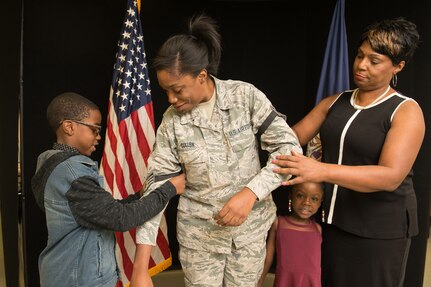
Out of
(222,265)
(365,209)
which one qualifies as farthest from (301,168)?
(222,265)

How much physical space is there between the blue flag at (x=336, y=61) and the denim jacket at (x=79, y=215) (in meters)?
1.49

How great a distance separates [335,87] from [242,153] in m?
1.25

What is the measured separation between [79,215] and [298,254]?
1167 mm

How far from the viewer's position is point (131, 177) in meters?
2.63

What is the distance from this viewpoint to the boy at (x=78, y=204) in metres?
1.61

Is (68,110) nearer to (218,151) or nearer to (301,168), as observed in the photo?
(218,151)

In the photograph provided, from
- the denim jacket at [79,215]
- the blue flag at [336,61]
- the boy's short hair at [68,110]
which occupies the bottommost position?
the denim jacket at [79,215]

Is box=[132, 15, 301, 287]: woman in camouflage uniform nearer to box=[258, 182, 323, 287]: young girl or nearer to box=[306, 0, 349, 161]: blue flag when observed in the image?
box=[258, 182, 323, 287]: young girl

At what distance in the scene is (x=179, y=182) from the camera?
5.79ft

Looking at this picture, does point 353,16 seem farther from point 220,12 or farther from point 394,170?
point 394,170

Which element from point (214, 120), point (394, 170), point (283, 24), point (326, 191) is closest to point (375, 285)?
point (326, 191)

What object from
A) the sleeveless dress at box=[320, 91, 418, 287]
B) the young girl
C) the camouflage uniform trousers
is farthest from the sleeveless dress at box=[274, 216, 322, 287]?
the camouflage uniform trousers

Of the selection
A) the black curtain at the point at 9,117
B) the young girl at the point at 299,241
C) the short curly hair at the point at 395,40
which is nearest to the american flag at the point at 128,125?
the black curtain at the point at 9,117

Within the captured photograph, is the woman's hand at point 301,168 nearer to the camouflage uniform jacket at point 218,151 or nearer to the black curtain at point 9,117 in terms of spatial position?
the camouflage uniform jacket at point 218,151
